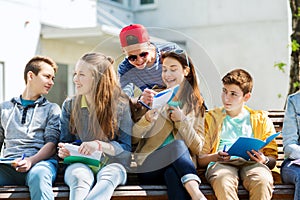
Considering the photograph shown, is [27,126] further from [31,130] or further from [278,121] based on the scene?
[278,121]

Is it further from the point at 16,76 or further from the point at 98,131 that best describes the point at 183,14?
the point at 98,131

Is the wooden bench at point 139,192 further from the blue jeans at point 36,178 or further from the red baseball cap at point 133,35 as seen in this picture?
the red baseball cap at point 133,35

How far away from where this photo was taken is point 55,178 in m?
4.06

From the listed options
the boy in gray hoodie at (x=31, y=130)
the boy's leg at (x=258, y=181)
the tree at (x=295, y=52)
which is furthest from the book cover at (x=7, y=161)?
the tree at (x=295, y=52)

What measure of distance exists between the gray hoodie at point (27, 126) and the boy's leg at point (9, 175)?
105 millimetres

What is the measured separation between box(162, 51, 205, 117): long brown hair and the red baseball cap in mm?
169

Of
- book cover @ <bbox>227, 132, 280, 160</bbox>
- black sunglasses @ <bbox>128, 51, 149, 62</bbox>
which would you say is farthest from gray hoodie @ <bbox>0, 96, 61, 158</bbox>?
book cover @ <bbox>227, 132, 280, 160</bbox>

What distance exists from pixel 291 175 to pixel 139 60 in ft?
3.61

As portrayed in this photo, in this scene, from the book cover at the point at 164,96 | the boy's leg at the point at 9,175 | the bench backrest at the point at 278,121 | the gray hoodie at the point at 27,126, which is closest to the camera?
the book cover at the point at 164,96

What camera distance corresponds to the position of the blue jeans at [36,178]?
3750 mm

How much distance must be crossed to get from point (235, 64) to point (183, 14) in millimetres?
1599

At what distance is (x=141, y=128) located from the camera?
4.05 m

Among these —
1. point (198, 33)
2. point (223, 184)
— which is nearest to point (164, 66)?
point (223, 184)

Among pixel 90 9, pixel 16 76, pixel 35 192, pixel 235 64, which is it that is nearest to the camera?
pixel 35 192
